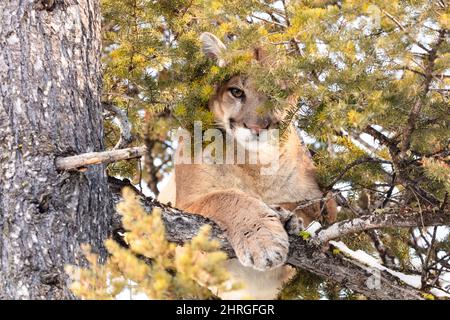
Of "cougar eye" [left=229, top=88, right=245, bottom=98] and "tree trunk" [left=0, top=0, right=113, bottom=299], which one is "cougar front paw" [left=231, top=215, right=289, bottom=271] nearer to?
"tree trunk" [left=0, top=0, right=113, bottom=299]

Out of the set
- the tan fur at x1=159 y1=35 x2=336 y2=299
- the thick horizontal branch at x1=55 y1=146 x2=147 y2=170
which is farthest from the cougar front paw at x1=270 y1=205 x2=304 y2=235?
the thick horizontal branch at x1=55 y1=146 x2=147 y2=170

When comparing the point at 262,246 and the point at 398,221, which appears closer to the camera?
the point at 398,221

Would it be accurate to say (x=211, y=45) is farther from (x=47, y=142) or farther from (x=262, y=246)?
(x=47, y=142)

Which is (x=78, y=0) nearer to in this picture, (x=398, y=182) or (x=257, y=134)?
(x=257, y=134)

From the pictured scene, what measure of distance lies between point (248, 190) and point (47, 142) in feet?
8.67

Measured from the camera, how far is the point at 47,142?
4.08 m

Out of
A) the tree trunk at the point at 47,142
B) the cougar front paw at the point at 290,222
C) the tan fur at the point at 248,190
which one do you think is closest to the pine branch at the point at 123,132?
the tree trunk at the point at 47,142

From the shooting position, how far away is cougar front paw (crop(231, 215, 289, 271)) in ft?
15.9

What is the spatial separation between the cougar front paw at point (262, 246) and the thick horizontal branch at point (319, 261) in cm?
12

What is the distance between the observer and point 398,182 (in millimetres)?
4930

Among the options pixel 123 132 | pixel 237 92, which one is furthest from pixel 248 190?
pixel 123 132
